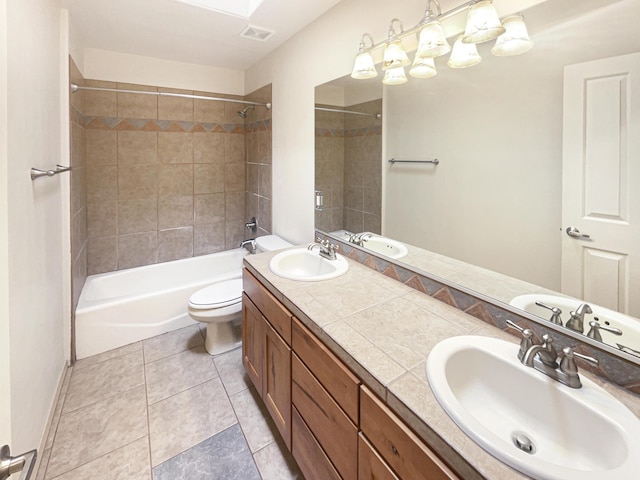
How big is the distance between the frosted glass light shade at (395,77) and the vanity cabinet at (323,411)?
3.94 ft

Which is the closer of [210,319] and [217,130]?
[210,319]

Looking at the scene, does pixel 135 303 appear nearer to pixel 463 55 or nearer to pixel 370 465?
pixel 370 465

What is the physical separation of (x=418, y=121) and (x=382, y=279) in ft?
2.54

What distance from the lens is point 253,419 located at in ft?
5.53

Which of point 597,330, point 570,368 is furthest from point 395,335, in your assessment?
point 597,330

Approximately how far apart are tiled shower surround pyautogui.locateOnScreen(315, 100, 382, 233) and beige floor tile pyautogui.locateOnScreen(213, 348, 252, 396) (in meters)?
1.12

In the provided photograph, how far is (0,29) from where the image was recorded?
0.88 metres

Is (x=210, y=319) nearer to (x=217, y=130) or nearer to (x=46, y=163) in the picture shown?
(x=46, y=163)

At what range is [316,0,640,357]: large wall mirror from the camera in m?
0.86

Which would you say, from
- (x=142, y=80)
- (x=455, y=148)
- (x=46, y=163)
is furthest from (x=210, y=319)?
(x=142, y=80)

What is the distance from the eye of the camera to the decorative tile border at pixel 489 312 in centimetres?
80

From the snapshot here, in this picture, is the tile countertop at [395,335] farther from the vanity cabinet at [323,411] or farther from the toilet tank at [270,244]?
the toilet tank at [270,244]

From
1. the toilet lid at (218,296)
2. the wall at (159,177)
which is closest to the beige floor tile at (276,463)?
the toilet lid at (218,296)

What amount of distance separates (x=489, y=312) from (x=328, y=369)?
61cm
